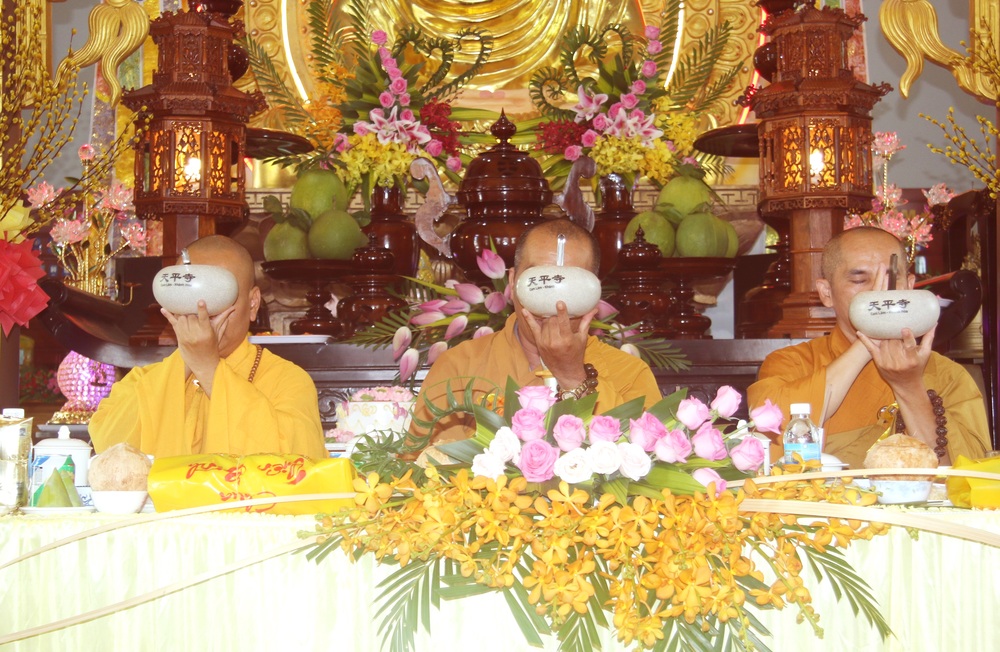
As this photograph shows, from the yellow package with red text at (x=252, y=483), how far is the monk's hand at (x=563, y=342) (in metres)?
0.72

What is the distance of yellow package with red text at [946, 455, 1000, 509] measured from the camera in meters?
1.51

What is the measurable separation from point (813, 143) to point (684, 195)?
25.5 inches

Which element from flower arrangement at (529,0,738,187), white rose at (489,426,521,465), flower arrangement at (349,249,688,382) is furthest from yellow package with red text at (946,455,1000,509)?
flower arrangement at (529,0,738,187)

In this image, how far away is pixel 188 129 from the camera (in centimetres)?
381

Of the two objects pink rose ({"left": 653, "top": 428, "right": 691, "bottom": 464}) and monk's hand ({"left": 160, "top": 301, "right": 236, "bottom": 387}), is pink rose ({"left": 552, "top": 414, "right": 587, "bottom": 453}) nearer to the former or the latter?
pink rose ({"left": 653, "top": 428, "right": 691, "bottom": 464})

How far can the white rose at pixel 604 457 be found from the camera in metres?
1.29

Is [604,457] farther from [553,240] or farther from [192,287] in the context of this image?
[553,240]

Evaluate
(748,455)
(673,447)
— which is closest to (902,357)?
(748,455)

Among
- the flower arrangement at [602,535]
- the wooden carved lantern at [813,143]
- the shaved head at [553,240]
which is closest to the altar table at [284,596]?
the flower arrangement at [602,535]

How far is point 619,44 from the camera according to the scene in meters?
5.63

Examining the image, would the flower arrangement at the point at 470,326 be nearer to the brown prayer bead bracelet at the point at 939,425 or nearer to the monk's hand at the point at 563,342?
the monk's hand at the point at 563,342

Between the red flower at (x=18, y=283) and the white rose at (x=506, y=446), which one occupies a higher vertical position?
the red flower at (x=18, y=283)

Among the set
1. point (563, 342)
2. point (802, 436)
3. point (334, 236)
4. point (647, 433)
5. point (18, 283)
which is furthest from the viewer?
point (334, 236)

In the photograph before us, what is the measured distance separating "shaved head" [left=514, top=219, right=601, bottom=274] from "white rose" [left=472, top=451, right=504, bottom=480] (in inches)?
46.7
